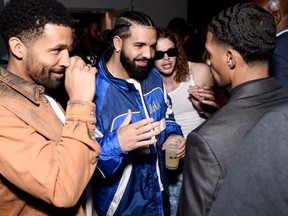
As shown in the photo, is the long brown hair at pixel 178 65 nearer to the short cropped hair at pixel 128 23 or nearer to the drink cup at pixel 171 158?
the short cropped hair at pixel 128 23

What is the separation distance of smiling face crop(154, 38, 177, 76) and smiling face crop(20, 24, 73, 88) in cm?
136

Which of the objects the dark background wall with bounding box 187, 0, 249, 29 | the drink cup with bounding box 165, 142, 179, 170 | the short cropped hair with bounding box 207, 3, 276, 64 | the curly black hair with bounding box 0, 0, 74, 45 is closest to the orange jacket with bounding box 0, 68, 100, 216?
the curly black hair with bounding box 0, 0, 74, 45

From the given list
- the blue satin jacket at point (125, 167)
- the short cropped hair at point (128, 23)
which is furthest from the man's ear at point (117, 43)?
the blue satin jacket at point (125, 167)

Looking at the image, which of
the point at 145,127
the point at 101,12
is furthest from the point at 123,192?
the point at 101,12

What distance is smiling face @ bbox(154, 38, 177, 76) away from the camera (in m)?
2.62

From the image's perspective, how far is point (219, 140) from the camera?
1.07 metres

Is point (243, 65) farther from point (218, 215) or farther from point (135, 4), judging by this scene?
point (135, 4)

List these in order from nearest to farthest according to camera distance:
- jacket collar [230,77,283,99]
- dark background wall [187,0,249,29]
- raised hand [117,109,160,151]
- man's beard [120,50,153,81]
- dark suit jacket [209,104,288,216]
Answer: dark suit jacket [209,104,288,216]
jacket collar [230,77,283,99]
raised hand [117,109,160,151]
man's beard [120,50,153,81]
dark background wall [187,0,249,29]

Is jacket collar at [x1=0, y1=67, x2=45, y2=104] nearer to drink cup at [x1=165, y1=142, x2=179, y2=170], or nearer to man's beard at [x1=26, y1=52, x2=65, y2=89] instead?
man's beard at [x1=26, y1=52, x2=65, y2=89]

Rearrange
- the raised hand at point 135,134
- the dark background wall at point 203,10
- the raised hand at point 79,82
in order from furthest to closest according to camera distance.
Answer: the dark background wall at point 203,10, the raised hand at point 135,134, the raised hand at point 79,82

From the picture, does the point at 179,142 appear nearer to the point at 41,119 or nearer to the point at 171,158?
the point at 171,158

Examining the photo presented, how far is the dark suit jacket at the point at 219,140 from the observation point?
1.07m

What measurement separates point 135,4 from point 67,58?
6.79 metres

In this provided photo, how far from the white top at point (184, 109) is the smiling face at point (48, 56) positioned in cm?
143
